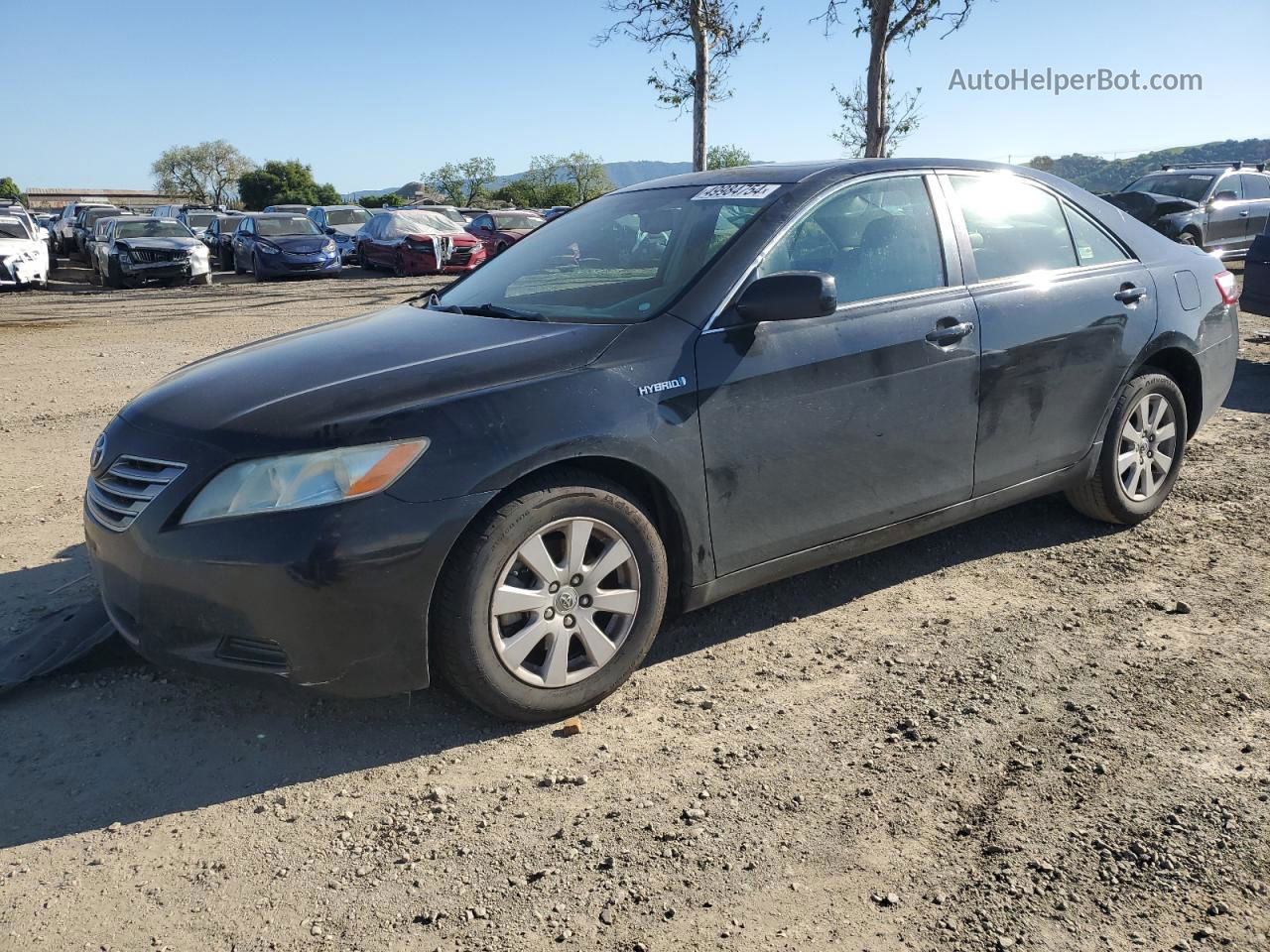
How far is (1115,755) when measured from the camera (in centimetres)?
304

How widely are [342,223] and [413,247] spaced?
268 inches

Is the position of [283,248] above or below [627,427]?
above

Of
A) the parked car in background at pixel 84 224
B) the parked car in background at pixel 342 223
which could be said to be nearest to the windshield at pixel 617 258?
the parked car in background at pixel 342 223

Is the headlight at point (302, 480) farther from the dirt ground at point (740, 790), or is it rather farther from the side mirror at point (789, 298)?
the side mirror at point (789, 298)

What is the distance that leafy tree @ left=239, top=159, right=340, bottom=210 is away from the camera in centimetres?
→ 7769

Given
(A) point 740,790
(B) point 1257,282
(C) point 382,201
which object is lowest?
(A) point 740,790

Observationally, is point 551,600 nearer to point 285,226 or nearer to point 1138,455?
point 1138,455

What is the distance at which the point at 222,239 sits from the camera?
87.8 ft

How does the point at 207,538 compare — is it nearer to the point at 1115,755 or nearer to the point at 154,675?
the point at 154,675

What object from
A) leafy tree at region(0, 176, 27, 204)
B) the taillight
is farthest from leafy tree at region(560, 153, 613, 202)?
the taillight

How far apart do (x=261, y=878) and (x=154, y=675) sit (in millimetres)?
1277

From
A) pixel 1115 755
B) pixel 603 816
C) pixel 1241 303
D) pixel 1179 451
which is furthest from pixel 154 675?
pixel 1241 303

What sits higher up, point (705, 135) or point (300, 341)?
point (705, 135)

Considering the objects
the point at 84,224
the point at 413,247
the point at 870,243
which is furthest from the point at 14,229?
the point at 870,243
